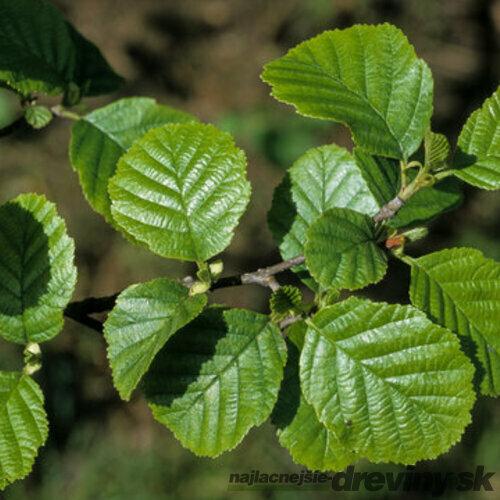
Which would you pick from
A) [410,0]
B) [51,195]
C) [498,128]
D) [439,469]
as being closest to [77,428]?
[51,195]

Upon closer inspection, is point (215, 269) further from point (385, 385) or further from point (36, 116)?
point (36, 116)

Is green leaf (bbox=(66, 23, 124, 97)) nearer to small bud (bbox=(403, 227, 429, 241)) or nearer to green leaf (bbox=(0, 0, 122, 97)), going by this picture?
green leaf (bbox=(0, 0, 122, 97))

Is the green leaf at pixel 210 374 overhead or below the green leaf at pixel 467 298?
below

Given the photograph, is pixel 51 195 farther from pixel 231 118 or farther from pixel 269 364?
pixel 269 364

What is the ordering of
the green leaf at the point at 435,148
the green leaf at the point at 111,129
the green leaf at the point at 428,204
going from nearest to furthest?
the green leaf at the point at 435,148
the green leaf at the point at 428,204
the green leaf at the point at 111,129

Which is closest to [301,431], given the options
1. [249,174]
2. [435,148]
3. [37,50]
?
[435,148]

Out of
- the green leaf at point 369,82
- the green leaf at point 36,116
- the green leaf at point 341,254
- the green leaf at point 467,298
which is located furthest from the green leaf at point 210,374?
the green leaf at point 36,116

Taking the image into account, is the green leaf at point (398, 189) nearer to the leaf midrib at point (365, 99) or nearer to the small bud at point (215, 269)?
the leaf midrib at point (365, 99)
